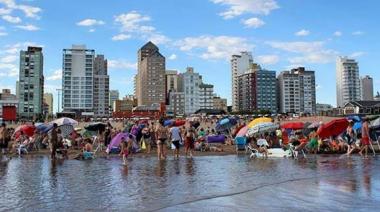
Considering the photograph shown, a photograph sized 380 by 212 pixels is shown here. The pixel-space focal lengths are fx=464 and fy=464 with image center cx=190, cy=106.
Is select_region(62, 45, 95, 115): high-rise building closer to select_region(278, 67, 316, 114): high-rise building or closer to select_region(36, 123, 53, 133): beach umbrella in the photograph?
select_region(278, 67, 316, 114): high-rise building

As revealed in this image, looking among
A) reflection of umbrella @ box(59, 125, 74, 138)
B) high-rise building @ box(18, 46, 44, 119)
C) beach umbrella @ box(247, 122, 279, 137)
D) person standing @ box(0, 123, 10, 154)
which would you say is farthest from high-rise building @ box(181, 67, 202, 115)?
person standing @ box(0, 123, 10, 154)

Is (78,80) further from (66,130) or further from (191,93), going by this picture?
(66,130)

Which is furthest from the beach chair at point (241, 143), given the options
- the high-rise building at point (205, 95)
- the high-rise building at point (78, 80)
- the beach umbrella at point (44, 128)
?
the high-rise building at point (205, 95)

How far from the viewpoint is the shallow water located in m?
8.25

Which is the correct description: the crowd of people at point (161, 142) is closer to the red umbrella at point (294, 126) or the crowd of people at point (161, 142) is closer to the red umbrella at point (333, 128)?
the red umbrella at point (333, 128)

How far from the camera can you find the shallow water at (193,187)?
27.1ft

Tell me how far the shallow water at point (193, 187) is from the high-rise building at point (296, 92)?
17998 centimetres

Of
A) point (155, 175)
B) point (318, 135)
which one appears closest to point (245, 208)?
point (155, 175)

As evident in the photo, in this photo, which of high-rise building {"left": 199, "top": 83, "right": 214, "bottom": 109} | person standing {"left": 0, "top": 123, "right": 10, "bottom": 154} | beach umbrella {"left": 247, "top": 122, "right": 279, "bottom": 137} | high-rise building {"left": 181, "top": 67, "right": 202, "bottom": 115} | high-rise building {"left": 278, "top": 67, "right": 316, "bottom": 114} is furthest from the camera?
high-rise building {"left": 199, "top": 83, "right": 214, "bottom": 109}

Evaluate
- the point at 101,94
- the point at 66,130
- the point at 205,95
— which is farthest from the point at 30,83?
the point at 66,130

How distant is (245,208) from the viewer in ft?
25.8

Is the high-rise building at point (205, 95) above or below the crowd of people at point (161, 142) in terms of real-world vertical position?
above

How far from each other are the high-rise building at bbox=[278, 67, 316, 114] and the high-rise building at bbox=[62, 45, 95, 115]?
3063 inches

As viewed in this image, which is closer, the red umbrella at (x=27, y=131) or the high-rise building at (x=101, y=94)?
the red umbrella at (x=27, y=131)
